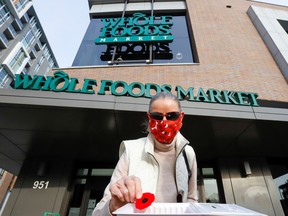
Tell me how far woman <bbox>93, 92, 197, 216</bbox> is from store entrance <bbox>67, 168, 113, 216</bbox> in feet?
15.8

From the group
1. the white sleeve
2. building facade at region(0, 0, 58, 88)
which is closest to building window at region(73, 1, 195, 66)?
the white sleeve

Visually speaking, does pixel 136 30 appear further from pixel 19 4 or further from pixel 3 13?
pixel 19 4

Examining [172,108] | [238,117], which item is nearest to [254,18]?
[238,117]

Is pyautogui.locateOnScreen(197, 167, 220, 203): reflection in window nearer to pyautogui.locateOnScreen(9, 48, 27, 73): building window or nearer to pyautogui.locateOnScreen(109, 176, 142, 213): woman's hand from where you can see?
pyautogui.locateOnScreen(109, 176, 142, 213): woman's hand

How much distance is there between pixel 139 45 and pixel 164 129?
26.0ft

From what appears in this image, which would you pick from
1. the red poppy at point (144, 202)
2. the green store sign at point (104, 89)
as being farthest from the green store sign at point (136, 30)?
the red poppy at point (144, 202)

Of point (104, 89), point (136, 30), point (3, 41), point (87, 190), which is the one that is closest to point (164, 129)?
point (104, 89)

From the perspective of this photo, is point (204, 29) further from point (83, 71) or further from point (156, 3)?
point (83, 71)

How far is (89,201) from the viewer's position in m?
5.48

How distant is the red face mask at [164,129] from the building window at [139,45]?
672 centimetres

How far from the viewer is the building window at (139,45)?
26.9 ft

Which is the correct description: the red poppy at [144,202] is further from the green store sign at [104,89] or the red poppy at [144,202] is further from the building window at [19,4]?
the building window at [19,4]

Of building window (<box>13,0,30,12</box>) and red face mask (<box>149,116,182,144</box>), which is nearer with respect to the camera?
red face mask (<box>149,116,182,144</box>)

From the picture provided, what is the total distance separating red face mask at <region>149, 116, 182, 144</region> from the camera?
4.84 feet
